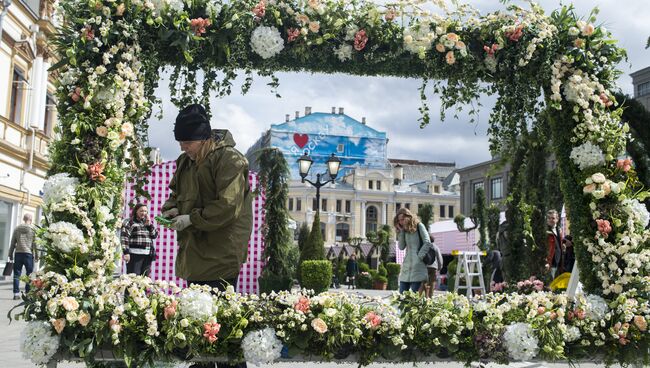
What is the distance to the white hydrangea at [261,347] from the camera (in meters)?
3.36

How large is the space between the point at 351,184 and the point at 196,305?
87.6 meters

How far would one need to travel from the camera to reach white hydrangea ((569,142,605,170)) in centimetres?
423

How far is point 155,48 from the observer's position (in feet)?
13.5

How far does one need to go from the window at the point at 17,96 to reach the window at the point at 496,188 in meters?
40.8

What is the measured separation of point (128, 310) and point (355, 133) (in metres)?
89.8

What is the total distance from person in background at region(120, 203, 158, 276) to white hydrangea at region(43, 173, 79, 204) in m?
5.10

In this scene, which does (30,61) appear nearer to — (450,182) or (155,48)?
(155,48)

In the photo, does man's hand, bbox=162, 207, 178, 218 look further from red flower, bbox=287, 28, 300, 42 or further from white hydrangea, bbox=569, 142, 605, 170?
white hydrangea, bbox=569, 142, 605, 170

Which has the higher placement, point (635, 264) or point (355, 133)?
point (355, 133)

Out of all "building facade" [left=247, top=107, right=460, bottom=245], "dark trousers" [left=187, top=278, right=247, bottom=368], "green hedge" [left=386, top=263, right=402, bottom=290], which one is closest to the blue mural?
"building facade" [left=247, top=107, right=460, bottom=245]

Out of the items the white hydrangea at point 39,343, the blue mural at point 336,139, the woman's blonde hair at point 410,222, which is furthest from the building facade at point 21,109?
the blue mural at point 336,139

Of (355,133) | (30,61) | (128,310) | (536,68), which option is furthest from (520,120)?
(355,133)

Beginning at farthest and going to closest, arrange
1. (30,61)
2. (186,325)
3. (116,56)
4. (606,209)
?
1. (30,61)
2. (606,209)
3. (116,56)
4. (186,325)

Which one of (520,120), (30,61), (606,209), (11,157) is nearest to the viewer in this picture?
(606,209)
